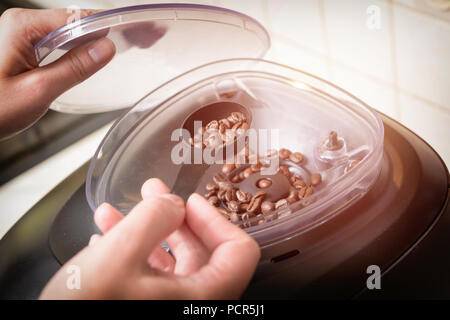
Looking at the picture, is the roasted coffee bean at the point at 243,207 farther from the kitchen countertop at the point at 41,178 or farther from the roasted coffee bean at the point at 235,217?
the kitchen countertop at the point at 41,178

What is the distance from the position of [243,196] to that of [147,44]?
0.24 metres

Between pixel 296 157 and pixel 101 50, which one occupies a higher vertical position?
pixel 101 50

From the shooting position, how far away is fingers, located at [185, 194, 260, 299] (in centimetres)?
39

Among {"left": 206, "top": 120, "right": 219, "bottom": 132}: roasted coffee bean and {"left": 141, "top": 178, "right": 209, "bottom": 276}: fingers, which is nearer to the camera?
{"left": 141, "top": 178, "right": 209, "bottom": 276}: fingers

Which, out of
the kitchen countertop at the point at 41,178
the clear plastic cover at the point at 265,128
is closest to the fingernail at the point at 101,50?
the clear plastic cover at the point at 265,128

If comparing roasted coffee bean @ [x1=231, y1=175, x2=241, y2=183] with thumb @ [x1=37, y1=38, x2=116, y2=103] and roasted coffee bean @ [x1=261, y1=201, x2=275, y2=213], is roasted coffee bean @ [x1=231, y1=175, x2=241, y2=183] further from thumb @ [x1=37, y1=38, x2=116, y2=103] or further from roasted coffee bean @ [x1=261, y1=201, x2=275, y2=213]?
thumb @ [x1=37, y1=38, x2=116, y2=103]

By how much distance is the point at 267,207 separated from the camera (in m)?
0.57

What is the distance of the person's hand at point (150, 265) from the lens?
37cm

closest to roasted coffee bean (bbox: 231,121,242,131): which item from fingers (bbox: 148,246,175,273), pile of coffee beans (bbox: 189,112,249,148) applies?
pile of coffee beans (bbox: 189,112,249,148)

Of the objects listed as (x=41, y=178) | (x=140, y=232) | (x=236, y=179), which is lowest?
(x=41, y=178)

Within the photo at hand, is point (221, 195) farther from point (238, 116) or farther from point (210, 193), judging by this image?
point (238, 116)

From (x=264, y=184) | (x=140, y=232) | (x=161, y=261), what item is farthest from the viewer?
(x=264, y=184)

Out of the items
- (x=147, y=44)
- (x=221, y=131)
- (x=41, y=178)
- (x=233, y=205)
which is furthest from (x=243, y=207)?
(x=41, y=178)

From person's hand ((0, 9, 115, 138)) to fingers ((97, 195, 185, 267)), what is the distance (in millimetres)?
265
